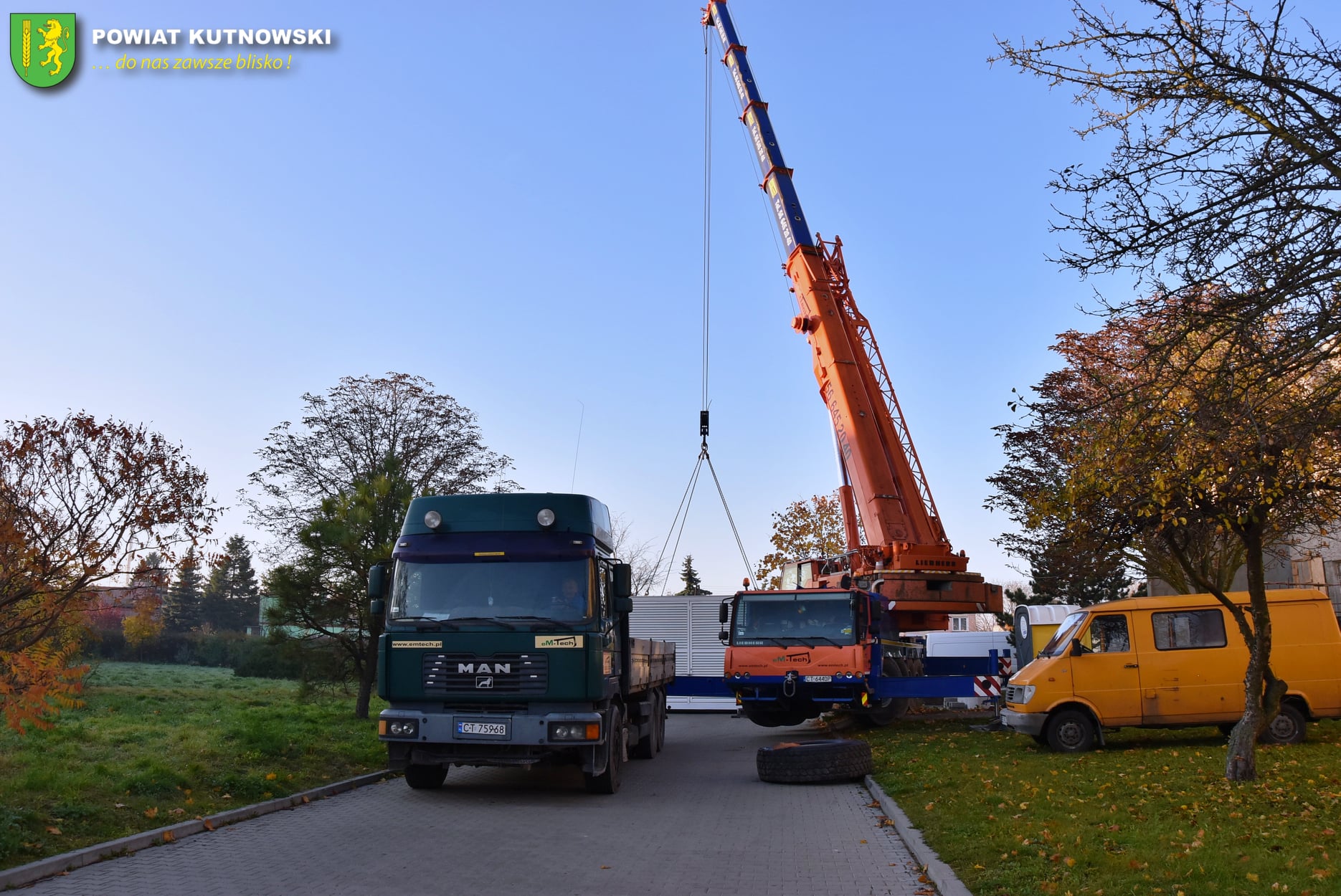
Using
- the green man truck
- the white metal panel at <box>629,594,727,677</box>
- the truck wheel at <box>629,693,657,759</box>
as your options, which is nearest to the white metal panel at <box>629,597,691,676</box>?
the white metal panel at <box>629,594,727,677</box>

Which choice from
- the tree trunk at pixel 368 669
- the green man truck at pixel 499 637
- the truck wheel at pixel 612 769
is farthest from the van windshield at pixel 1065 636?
the tree trunk at pixel 368 669

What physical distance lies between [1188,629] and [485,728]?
998 centimetres

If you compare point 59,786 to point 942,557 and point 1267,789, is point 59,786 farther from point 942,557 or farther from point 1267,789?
point 942,557

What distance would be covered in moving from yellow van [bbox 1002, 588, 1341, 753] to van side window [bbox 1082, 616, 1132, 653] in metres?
0.01

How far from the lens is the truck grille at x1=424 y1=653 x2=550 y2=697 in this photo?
1145cm

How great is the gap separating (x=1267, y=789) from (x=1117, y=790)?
1.31 meters

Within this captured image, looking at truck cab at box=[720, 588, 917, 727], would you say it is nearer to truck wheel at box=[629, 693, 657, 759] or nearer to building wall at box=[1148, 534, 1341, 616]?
truck wheel at box=[629, 693, 657, 759]

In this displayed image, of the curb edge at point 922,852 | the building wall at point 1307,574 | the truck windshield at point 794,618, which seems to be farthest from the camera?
the building wall at point 1307,574

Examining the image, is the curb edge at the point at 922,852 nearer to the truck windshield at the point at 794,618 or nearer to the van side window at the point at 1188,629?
the van side window at the point at 1188,629

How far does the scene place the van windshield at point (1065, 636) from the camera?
1503 cm

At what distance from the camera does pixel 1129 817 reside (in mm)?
8930

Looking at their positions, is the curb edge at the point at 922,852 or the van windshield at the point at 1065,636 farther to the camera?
the van windshield at the point at 1065,636

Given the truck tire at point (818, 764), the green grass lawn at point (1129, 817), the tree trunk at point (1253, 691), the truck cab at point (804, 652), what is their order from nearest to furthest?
the green grass lawn at point (1129, 817) → the tree trunk at point (1253, 691) → the truck tire at point (818, 764) → the truck cab at point (804, 652)

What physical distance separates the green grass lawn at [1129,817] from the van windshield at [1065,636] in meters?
1.43
